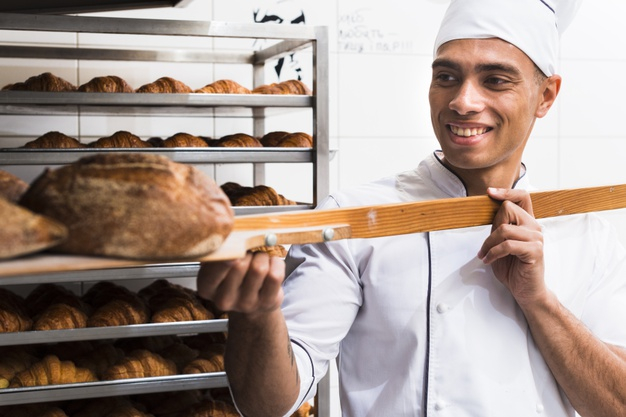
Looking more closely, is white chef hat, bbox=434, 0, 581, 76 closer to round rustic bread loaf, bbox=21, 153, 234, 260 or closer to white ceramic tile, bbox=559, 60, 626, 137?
round rustic bread loaf, bbox=21, 153, 234, 260

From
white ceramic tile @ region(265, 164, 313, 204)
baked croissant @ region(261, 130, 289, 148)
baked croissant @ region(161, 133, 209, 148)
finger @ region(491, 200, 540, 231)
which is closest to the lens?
finger @ region(491, 200, 540, 231)

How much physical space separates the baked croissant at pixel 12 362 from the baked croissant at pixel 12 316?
12cm

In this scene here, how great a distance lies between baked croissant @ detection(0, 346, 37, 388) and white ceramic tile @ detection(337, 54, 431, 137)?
153 cm

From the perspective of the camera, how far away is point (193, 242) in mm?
720

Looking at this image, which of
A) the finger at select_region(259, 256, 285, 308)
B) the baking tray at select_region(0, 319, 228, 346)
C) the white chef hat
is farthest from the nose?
the baking tray at select_region(0, 319, 228, 346)

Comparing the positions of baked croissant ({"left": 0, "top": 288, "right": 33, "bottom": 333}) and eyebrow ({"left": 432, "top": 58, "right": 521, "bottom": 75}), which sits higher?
eyebrow ({"left": 432, "top": 58, "right": 521, "bottom": 75})

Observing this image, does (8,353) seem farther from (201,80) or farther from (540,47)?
(540,47)

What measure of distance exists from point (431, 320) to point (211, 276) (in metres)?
0.64

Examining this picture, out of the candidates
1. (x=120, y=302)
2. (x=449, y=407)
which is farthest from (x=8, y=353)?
(x=449, y=407)

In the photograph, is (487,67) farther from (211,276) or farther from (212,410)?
(212,410)

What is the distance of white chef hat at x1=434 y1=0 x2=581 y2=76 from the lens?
1.45m

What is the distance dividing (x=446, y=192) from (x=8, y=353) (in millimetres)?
1456

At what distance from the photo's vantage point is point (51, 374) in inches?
83.7

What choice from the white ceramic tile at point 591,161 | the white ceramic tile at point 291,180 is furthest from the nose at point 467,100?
the white ceramic tile at point 591,161
